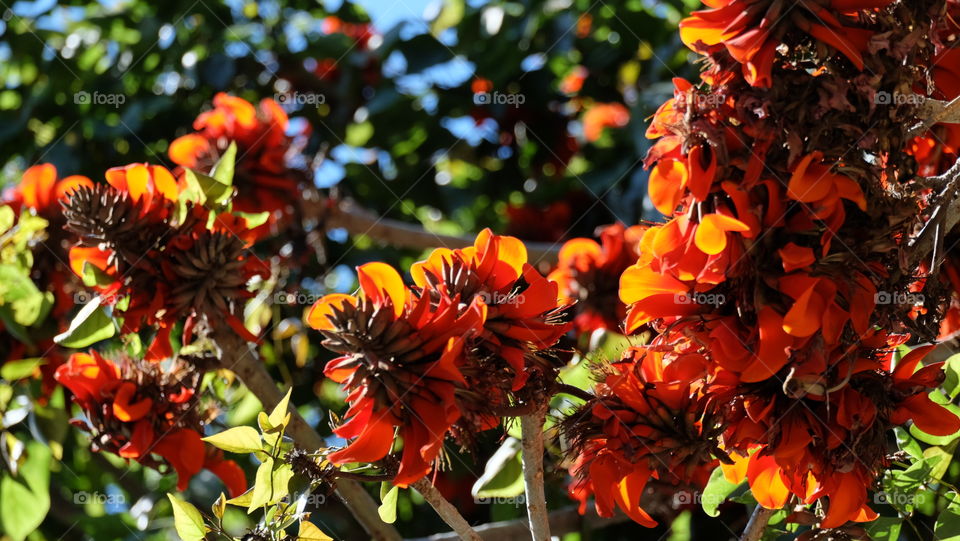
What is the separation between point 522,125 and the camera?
373 centimetres

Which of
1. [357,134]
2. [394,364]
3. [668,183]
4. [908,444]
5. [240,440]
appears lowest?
[357,134]

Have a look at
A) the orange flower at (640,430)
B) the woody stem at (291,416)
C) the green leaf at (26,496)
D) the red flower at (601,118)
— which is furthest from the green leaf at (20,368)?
the red flower at (601,118)

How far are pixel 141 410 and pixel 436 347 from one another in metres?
0.89

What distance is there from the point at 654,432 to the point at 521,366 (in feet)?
0.69

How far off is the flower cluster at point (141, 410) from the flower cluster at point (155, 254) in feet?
0.42

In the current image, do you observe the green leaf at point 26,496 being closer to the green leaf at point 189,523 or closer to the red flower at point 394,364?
the green leaf at point 189,523

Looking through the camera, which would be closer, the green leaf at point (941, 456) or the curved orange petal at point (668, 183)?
the curved orange petal at point (668, 183)

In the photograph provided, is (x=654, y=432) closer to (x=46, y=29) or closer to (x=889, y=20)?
(x=889, y=20)

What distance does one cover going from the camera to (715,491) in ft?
5.45

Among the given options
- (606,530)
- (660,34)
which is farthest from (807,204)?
(660,34)

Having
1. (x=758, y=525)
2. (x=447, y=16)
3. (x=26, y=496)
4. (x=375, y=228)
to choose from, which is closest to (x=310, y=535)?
(x=758, y=525)

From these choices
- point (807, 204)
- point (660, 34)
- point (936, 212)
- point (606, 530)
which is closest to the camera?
point (807, 204)

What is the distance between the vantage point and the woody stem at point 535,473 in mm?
1491

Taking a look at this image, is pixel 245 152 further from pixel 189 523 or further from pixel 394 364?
pixel 394 364
